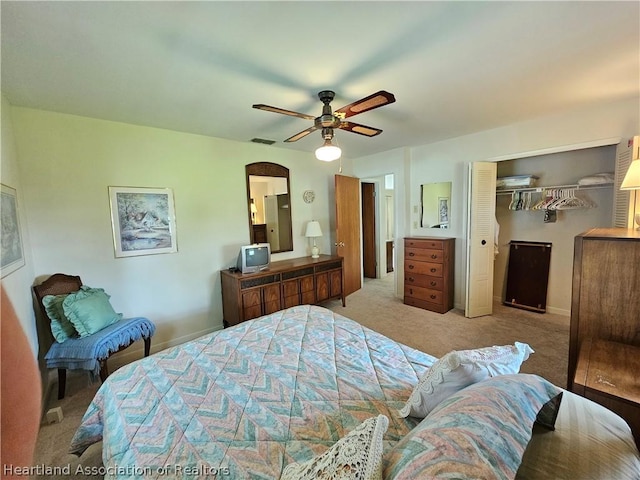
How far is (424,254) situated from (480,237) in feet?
2.45

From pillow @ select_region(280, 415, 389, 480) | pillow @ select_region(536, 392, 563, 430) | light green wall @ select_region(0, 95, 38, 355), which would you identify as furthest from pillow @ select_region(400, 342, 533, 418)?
light green wall @ select_region(0, 95, 38, 355)

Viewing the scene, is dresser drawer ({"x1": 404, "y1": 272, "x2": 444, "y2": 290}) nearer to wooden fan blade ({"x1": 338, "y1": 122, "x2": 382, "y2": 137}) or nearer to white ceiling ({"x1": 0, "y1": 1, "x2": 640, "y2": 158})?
white ceiling ({"x1": 0, "y1": 1, "x2": 640, "y2": 158})

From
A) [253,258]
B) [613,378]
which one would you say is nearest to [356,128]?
[253,258]

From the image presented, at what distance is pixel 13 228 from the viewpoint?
75.1 inches

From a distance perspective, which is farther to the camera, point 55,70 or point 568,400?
point 55,70

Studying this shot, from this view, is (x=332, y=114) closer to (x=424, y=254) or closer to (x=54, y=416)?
(x=424, y=254)

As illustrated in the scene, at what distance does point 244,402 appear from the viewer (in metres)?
1.25

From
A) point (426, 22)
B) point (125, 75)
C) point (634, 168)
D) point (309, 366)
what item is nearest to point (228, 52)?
point (125, 75)

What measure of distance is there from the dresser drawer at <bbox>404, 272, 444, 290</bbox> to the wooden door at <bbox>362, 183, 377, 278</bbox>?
180 cm

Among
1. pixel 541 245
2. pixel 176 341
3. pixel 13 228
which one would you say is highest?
pixel 13 228

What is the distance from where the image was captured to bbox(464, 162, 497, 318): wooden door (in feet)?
11.6

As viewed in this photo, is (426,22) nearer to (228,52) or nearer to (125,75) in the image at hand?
(228,52)

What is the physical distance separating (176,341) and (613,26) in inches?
175

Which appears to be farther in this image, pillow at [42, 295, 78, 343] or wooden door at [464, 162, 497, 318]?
wooden door at [464, 162, 497, 318]
